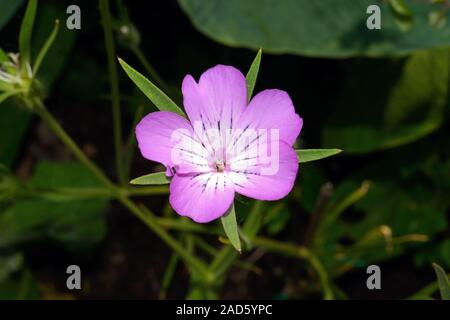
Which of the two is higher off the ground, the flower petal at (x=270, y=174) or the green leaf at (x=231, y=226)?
the flower petal at (x=270, y=174)

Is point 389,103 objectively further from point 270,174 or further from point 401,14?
point 270,174

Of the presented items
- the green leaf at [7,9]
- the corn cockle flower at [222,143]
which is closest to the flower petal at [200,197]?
the corn cockle flower at [222,143]

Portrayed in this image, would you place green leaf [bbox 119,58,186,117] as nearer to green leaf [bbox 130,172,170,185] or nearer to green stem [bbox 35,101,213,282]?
green leaf [bbox 130,172,170,185]

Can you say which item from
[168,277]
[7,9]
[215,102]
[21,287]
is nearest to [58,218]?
[21,287]

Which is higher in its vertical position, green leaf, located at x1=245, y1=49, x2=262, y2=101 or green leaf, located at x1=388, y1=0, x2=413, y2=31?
green leaf, located at x1=388, y1=0, x2=413, y2=31

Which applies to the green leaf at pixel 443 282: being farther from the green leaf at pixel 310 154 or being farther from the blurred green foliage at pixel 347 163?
the blurred green foliage at pixel 347 163

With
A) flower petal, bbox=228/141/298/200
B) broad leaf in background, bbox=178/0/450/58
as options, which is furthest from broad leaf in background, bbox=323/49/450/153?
flower petal, bbox=228/141/298/200
